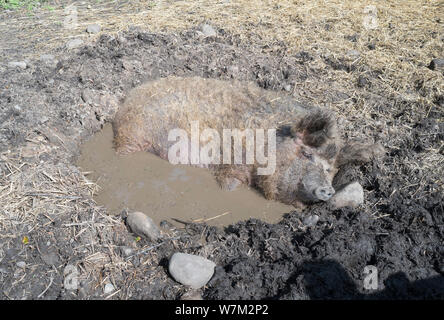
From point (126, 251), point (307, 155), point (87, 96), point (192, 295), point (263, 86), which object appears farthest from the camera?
point (263, 86)

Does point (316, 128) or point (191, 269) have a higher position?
point (316, 128)

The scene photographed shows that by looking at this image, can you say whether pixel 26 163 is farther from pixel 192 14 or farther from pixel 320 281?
pixel 192 14

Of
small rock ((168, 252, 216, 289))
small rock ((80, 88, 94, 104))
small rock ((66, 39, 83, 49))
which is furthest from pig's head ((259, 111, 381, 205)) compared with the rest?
small rock ((66, 39, 83, 49))

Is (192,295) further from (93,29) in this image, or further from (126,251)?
(93,29)

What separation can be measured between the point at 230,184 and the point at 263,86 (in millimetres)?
2058

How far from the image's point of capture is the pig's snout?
4282mm

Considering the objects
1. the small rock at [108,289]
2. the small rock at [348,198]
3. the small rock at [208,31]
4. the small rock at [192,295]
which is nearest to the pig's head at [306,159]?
the small rock at [348,198]

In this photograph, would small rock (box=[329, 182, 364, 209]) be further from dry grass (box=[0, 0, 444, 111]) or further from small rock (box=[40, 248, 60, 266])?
small rock (box=[40, 248, 60, 266])

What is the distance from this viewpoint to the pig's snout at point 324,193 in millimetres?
4282

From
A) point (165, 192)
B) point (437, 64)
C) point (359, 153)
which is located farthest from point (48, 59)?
point (437, 64)

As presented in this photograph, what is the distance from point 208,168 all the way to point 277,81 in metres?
2.06

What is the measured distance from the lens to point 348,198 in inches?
170

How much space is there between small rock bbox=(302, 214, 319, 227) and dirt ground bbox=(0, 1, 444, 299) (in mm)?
51

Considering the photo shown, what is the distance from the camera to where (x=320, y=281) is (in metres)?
3.40
